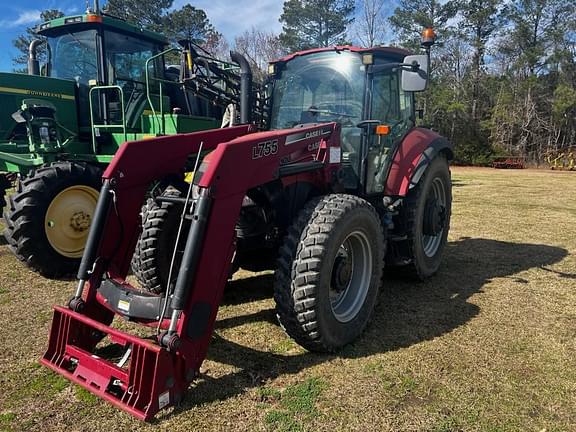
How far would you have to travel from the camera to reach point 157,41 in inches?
295

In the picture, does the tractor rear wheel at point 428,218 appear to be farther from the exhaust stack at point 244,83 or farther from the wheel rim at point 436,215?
the exhaust stack at point 244,83

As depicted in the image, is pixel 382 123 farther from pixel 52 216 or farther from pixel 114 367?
pixel 52 216

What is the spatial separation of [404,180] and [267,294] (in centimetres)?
173

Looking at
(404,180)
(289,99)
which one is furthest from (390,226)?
(289,99)

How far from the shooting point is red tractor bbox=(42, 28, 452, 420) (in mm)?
2617

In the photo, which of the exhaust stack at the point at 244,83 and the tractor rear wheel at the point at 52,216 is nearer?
the exhaust stack at the point at 244,83

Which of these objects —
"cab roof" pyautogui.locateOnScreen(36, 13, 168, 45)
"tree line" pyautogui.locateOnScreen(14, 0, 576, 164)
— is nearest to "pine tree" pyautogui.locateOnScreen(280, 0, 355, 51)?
"tree line" pyautogui.locateOnScreen(14, 0, 576, 164)

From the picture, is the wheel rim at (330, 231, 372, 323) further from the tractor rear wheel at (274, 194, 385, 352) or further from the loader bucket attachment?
the loader bucket attachment

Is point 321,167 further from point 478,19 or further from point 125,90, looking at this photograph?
point 478,19

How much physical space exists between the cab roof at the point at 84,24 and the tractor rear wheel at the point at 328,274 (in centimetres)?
501

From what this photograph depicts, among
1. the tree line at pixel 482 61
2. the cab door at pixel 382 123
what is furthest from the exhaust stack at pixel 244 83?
the tree line at pixel 482 61

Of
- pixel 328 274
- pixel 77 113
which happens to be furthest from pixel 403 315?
pixel 77 113

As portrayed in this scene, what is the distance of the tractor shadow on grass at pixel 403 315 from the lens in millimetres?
2969

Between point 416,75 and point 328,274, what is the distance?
6.62 ft
